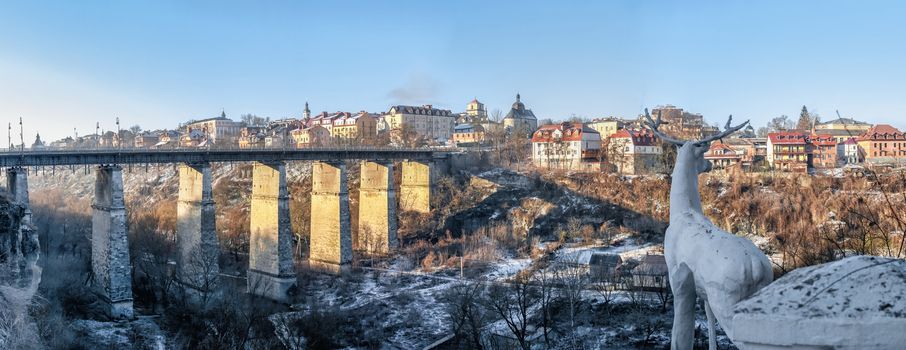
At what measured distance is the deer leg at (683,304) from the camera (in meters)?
6.71

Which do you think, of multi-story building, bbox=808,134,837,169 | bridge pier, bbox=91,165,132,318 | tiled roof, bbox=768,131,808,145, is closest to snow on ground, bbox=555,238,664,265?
bridge pier, bbox=91,165,132,318

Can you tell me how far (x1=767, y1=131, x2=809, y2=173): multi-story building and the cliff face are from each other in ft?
161

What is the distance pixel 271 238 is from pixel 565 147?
110ft

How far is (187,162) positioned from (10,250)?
1250 centimetres

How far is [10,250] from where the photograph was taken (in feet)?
61.3

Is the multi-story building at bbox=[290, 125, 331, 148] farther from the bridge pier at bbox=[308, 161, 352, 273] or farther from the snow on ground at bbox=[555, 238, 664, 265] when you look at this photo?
the snow on ground at bbox=[555, 238, 664, 265]

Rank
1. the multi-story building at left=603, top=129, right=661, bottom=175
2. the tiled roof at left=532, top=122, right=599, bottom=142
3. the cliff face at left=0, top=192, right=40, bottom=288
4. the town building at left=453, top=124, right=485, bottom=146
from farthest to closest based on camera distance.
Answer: the town building at left=453, top=124, right=485, bottom=146 < the tiled roof at left=532, top=122, right=599, bottom=142 < the multi-story building at left=603, top=129, right=661, bottom=175 < the cliff face at left=0, top=192, right=40, bottom=288

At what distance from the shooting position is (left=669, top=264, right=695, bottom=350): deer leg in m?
6.71

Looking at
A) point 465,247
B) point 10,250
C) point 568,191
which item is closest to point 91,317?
point 10,250

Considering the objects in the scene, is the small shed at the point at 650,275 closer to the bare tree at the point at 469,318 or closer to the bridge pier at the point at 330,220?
the bare tree at the point at 469,318

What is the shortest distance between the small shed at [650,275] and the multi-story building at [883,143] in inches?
1382

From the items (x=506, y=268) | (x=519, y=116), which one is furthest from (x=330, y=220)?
(x=519, y=116)

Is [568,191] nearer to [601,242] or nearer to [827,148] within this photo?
[601,242]

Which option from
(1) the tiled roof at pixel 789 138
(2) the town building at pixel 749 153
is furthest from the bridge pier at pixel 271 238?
(1) the tiled roof at pixel 789 138
